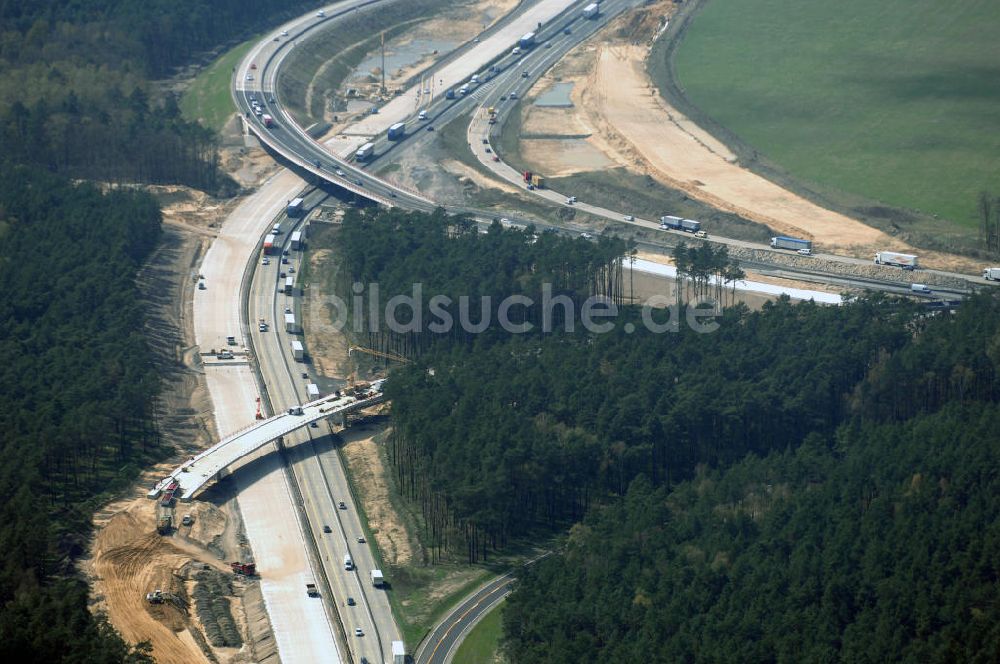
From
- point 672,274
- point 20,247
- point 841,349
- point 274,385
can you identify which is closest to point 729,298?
point 672,274

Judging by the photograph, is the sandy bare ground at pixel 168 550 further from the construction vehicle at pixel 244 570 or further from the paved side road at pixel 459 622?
the paved side road at pixel 459 622

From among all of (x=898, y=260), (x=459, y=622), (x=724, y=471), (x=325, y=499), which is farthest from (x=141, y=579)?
(x=898, y=260)

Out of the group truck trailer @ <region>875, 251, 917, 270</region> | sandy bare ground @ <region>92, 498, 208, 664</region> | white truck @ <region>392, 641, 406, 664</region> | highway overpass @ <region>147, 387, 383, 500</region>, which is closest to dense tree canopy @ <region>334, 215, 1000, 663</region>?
highway overpass @ <region>147, 387, 383, 500</region>

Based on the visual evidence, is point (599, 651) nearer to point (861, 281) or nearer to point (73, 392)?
point (73, 392)

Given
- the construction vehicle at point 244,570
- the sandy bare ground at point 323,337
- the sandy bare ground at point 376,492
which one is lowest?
the construction vehicle at point 244,570

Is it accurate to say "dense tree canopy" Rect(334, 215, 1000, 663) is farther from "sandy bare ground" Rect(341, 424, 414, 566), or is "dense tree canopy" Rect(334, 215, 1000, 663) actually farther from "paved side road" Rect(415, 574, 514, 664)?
"paved side road" Rect(415, 574, 514, 664)

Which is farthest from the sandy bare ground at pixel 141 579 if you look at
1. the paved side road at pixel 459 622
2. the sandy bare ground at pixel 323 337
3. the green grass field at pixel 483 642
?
the sandy bare ground at pixel 323 337

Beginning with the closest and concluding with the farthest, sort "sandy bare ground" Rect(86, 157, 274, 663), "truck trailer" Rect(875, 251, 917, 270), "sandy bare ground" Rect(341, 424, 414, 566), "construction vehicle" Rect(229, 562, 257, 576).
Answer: "sandy bare ground" Rect(86, 157, 274, 663) → "construction vehicle" Rect(229, 562, 257, 576) → "sandy bare ground" Rect(341, 424, 414, 566) → "truck trailer" Rect(875, 251, 917, 270)
